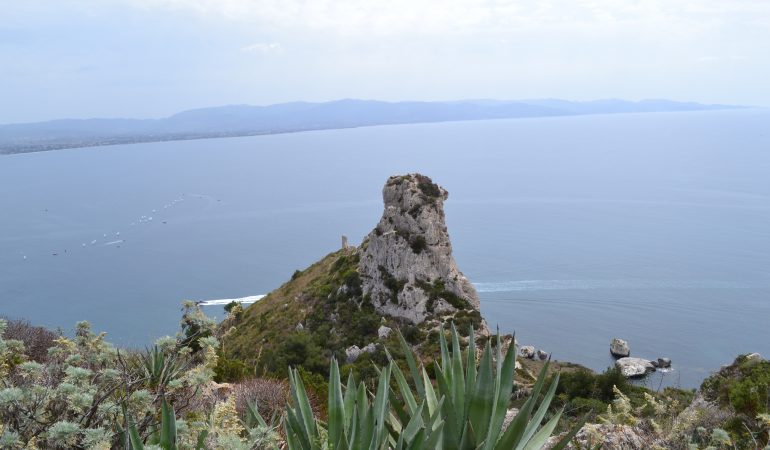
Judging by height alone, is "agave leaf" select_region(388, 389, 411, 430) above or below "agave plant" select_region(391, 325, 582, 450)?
below

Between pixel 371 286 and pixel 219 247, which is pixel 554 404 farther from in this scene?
pixel 219 247

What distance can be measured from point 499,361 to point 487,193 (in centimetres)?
11480

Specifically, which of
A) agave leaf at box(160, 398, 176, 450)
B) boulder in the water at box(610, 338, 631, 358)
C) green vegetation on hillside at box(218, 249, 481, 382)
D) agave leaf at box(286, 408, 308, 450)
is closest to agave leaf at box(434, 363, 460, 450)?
agave leaf at box(286, 408, 308, 450)

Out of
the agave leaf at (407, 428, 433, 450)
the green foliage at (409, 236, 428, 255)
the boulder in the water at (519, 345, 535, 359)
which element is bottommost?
the boulder in the water at (519, 345, 535, 359)

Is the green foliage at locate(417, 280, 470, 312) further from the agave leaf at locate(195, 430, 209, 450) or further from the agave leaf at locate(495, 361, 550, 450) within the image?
the agave leaf at locate(195, 430, 209, 450)

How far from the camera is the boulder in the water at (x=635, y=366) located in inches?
1601

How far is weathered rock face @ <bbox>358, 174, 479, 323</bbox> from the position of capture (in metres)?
29.7

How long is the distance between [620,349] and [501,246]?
32.1m

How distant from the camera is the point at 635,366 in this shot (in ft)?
136

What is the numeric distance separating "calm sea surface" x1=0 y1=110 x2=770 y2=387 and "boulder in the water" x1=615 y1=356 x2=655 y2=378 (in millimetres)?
1630

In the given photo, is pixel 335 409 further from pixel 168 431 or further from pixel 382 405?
pixel 168 431

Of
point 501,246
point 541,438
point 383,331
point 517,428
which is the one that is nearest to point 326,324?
point 383,331

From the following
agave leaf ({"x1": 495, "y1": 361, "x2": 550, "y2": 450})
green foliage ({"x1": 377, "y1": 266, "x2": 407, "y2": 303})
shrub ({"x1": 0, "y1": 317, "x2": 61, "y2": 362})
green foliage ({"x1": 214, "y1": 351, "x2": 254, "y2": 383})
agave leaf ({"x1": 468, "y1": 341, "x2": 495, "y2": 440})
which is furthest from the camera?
green foliage ({"x1": 377, "y1": 266, "x2": 407, "y2": 303})

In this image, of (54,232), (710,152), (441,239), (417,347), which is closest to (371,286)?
(441,239)
